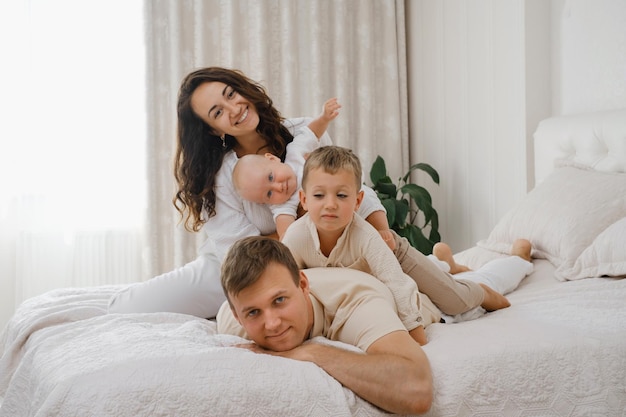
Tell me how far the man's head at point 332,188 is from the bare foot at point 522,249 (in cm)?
104

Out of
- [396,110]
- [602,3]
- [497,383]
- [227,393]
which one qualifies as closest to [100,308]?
[227,393]

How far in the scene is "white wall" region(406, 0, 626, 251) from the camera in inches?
116

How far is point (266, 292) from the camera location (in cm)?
141

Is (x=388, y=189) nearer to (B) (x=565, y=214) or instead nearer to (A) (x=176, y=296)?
(B) (x=565, y=214)

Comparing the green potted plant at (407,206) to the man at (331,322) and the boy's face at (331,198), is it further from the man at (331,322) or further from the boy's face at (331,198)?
the man at (331,322)

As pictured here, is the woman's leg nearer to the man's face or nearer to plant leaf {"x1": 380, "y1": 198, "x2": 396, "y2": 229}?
the man's face

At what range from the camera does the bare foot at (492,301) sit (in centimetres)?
197

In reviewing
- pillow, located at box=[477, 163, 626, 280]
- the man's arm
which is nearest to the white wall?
pillow, located at box=[477, 163, 626, 280]

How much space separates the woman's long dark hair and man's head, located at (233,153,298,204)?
0.18 metres

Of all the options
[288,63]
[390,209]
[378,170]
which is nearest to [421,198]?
[390,209]

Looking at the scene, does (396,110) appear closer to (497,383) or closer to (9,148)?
(9,148)

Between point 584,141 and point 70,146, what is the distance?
281 cm

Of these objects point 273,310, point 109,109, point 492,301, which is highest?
point 109,109

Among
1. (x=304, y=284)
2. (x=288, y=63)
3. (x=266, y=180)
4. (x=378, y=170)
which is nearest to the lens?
(x=304, y=284)
